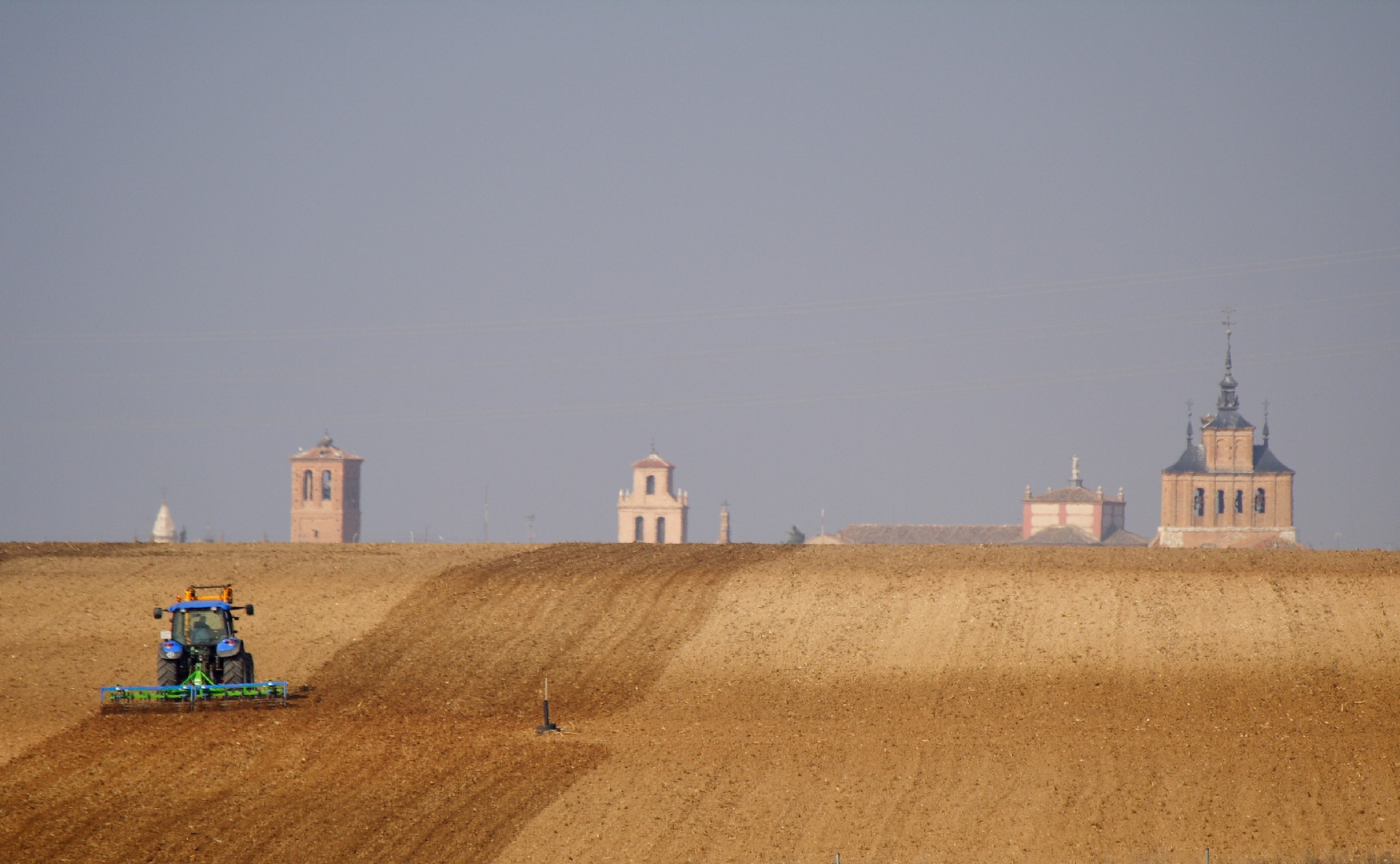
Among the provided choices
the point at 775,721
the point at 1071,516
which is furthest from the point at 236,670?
the point at 1071,516

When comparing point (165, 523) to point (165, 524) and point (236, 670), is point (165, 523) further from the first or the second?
point (236, 670)

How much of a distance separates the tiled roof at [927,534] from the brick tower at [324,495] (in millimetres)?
43148

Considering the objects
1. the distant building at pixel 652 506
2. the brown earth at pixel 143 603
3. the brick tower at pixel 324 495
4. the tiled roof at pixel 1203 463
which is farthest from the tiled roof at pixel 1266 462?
the brown earth at pixel 143 603

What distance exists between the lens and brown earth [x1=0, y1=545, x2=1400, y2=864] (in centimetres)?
1989

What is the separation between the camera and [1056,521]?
143125mm

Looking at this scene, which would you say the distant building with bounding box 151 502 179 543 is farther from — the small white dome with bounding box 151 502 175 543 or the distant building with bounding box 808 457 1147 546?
the distant building with bounding box 808 457 1147 546

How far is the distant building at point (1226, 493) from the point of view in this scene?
129375mm

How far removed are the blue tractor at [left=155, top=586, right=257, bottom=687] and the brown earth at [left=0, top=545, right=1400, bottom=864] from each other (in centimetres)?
112

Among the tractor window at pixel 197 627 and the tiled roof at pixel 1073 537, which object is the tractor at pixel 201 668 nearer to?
the tractor window at pixel 197 627

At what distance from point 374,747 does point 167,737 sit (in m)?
3.41

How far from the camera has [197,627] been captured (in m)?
27.3

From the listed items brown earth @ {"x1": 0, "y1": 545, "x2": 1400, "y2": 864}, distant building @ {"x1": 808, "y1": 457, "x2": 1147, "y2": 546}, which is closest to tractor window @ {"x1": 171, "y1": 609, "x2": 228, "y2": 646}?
brown earth @ {"x1": 0, "y1": 545, "x2": 1400, "y2": 864}

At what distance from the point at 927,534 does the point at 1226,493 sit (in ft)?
86.1

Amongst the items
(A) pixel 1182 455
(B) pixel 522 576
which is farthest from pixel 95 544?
(A) pixel 1182 455
